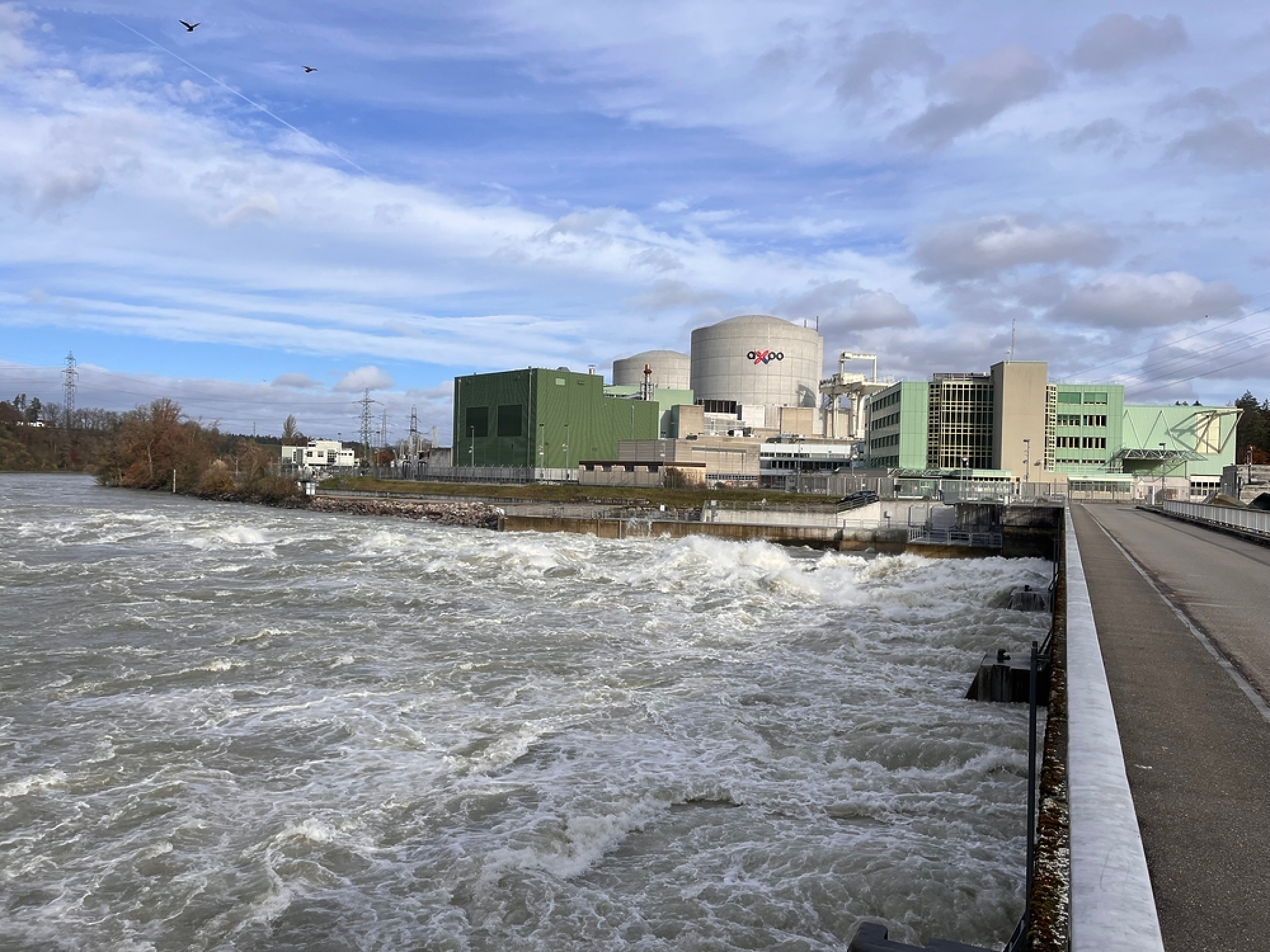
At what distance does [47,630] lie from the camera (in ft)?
59.4

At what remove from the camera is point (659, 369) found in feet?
431

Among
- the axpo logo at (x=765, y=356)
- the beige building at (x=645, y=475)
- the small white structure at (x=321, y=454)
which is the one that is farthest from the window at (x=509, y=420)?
the small white structure at (x=321, y=454)

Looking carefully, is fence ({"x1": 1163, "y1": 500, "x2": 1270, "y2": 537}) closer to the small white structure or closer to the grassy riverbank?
the grassy riverbank

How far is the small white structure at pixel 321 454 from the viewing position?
517 feet

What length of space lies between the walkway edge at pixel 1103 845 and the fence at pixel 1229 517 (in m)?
28.6

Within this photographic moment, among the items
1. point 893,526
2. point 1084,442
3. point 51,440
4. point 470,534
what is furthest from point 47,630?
point 51,440

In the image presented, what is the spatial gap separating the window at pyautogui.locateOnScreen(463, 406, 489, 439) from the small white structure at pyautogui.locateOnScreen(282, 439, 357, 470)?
2380 inches

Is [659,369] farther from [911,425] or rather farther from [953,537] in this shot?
[953,537]

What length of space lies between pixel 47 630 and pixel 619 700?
1263 centimetres

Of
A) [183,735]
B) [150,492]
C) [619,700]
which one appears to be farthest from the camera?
[150,492]

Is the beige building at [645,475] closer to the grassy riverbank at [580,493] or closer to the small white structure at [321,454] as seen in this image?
the grassy riverbank at [580,493]

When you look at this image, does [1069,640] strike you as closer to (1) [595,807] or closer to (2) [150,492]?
(1) [595,807]

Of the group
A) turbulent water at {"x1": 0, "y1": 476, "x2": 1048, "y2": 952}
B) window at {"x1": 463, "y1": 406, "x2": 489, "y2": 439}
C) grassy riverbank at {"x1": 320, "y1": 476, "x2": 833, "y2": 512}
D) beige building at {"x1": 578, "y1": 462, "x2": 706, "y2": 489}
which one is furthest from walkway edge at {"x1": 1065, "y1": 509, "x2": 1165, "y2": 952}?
window at {"x1": 463, "y1": 406, "x2": 489, "y2": 439}

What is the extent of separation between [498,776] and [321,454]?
549ft
